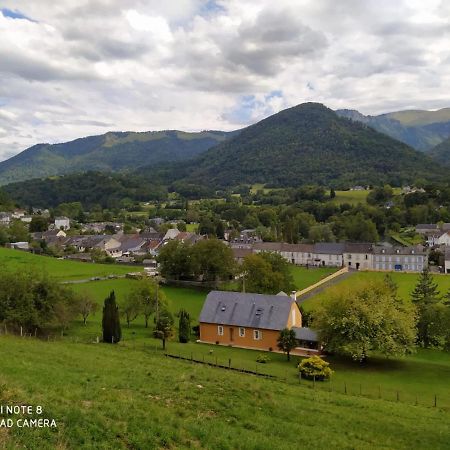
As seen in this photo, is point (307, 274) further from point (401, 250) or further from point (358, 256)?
point (401, 250)

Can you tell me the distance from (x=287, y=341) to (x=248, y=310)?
612 centimetres

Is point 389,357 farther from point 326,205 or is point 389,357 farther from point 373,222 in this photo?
point 326,205

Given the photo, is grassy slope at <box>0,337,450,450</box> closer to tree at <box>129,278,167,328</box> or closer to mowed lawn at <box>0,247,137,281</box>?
tree at <box>129,278,167,328</box>

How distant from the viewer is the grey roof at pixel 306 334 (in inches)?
1449

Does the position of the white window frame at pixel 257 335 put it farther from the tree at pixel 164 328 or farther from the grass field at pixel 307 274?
the grass field at pixel 307 274

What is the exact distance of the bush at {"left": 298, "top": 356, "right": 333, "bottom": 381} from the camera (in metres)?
28.3

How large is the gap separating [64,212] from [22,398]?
18160 centimetres

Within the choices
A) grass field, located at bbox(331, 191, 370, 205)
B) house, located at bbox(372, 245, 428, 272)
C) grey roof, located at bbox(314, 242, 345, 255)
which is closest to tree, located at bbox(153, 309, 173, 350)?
house, located at bbox(372, 245, 428, 272)

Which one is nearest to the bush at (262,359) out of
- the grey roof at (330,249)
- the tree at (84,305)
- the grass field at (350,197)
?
the tree at (84,305)

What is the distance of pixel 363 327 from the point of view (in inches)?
1302

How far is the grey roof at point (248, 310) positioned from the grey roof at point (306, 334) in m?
1.22

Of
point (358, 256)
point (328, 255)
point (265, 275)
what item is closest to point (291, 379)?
point (265, 275)

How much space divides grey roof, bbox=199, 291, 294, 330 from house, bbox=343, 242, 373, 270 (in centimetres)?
5894

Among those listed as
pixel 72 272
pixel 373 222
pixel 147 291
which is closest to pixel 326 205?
pixel 373 222
